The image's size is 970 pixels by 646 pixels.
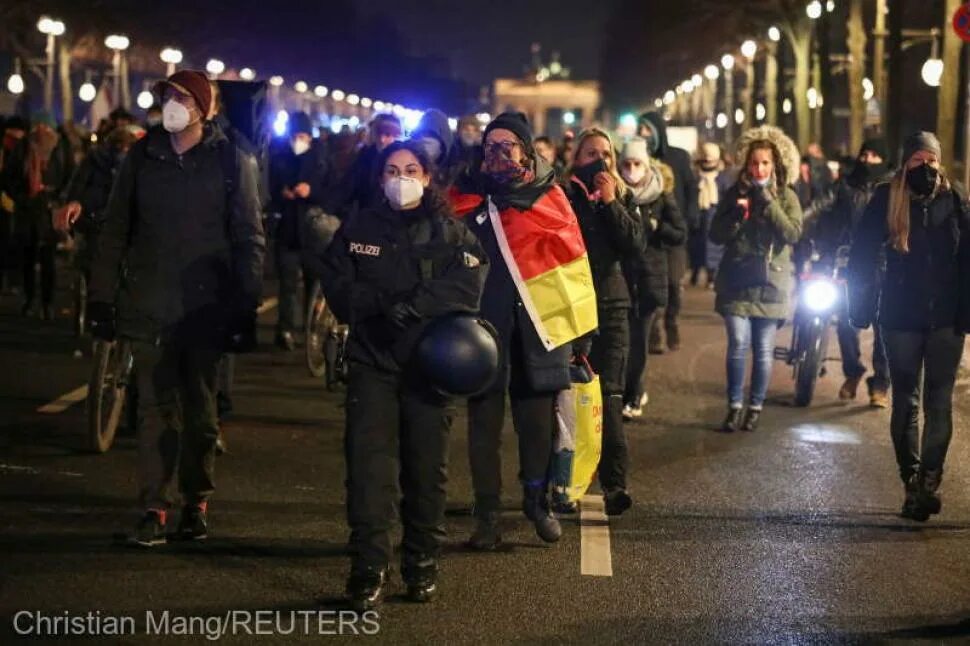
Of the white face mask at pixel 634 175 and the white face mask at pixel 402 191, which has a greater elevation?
the white face mask at pixel 634 175

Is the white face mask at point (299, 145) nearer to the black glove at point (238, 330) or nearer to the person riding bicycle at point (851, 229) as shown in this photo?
the person riding bicycle at point (851, 229)

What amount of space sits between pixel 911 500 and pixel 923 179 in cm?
161

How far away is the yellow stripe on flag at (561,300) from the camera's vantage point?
8.02 m

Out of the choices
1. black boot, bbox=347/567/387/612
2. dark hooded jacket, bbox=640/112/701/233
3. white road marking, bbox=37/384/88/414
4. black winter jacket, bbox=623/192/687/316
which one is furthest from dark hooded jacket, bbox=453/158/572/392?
dark hooded jacket, bbox=640/112/701/233

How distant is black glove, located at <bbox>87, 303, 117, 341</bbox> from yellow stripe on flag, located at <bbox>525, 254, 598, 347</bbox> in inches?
70.2

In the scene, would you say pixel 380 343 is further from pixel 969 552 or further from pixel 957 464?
pixel 957 464

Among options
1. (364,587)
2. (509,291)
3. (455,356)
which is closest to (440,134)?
(509,291)

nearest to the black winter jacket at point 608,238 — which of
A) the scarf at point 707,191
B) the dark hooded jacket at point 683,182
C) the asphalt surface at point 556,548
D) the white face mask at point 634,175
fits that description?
the asphalt surface at point 556,548

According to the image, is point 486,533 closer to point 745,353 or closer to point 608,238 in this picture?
point 608,238

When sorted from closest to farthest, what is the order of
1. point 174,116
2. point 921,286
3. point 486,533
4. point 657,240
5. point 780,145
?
point 174,116, point 486,533, point 921,286, point 780,145, point 657,240

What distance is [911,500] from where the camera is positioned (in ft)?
30.5

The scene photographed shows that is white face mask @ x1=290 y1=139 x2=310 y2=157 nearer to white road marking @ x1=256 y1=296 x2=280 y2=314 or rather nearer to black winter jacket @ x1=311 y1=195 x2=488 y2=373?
white road marking @ x1=256 y1=296 x2=280 y2=314

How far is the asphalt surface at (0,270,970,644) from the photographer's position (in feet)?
22.8

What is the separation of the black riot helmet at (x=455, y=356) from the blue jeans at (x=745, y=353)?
5.52m
